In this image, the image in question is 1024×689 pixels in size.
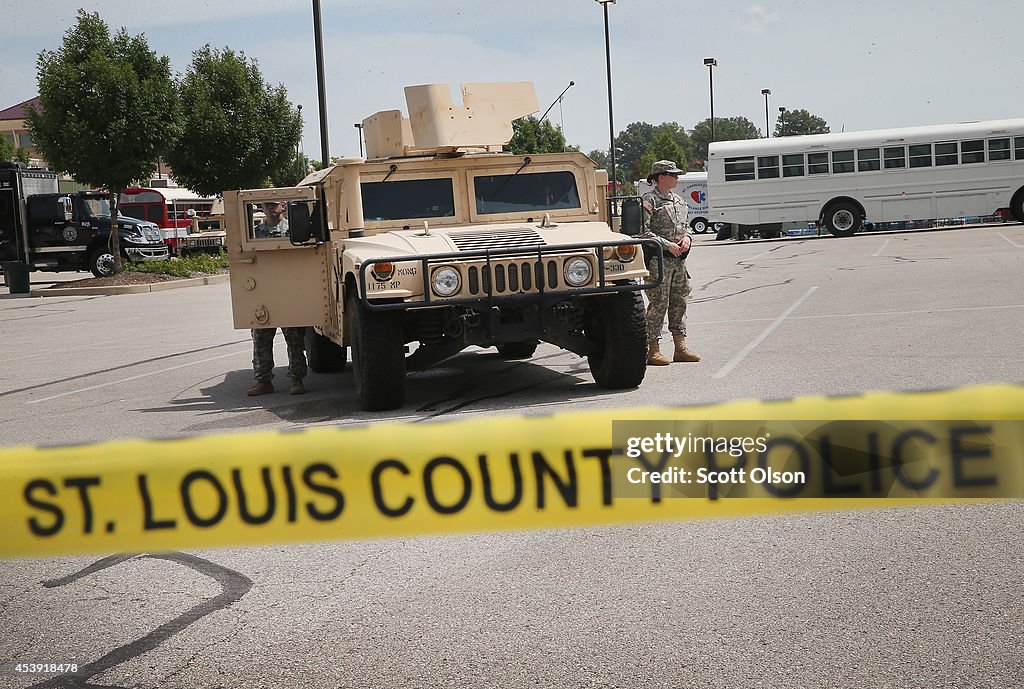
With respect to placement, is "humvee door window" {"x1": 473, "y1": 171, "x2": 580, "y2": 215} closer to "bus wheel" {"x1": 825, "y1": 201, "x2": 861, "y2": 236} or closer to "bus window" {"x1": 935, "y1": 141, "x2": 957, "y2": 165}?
"bus wheel" {"x1": 825, "y1": 201, "x2": 861, "y2": 236}

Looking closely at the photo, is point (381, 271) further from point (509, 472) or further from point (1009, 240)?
point (1009, 240)

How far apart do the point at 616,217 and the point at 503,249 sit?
1.88 m

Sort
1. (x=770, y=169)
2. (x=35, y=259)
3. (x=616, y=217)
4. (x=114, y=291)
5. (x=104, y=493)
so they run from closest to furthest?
(x=104, y=493), (x=616, y=217), (x=114, y=291), (x=35, y=259), (x=770, y=169)

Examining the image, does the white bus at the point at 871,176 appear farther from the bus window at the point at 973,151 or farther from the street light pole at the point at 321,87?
the street light pole at the point at 321,87

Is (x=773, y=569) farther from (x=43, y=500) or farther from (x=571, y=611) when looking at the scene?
(x=43, y=500)

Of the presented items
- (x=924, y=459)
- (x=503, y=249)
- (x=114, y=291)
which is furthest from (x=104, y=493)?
(x=114, y=291)

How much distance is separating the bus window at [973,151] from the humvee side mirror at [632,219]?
2692cm

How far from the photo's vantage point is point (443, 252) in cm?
897

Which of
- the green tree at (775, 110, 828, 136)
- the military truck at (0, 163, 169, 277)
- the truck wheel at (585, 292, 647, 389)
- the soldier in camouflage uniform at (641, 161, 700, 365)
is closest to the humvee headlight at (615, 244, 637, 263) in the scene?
the truck wheel at (585, 292, 647, 389)

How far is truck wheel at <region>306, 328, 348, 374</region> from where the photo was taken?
476 inches

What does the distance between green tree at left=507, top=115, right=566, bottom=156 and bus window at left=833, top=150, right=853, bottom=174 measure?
21.7 metres

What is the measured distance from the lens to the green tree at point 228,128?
156 ft

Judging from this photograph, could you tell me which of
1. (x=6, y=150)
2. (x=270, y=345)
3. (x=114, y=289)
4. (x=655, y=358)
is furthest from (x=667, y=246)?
(x=6, y=150)

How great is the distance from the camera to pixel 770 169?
117 ft
